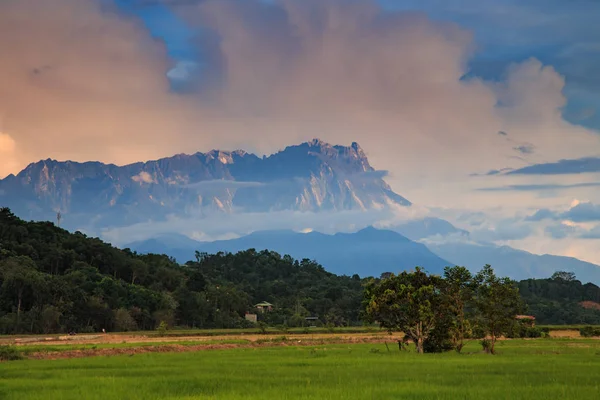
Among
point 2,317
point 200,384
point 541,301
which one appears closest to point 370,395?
point 200,384

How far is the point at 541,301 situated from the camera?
173 metres

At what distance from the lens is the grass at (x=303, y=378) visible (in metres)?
28.9

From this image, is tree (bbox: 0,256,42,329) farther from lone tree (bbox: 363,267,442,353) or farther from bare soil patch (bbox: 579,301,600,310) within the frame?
bare soil patch (bbox: 579,301,600,310)

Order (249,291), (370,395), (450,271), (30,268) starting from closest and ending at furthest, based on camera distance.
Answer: (370,395) → (450,271) → (30,268) → (249,291)

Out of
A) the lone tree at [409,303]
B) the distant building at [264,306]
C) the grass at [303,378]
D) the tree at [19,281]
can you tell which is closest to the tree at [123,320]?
the tree at [19,281]

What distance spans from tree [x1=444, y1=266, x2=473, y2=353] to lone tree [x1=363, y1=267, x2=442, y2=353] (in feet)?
2.27

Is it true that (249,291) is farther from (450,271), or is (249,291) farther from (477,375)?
(477,375)

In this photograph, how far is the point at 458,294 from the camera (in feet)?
176

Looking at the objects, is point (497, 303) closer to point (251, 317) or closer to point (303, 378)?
point (303, 378)

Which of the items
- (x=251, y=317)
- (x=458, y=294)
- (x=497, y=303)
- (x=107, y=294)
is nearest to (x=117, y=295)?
(x=107, y=294)

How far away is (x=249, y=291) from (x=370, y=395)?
136793mm

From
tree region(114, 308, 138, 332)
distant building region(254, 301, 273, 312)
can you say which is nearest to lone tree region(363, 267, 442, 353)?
tree region(114, 308, 138, 332)

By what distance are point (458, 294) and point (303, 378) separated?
22.0 m

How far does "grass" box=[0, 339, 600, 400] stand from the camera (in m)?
28.9
